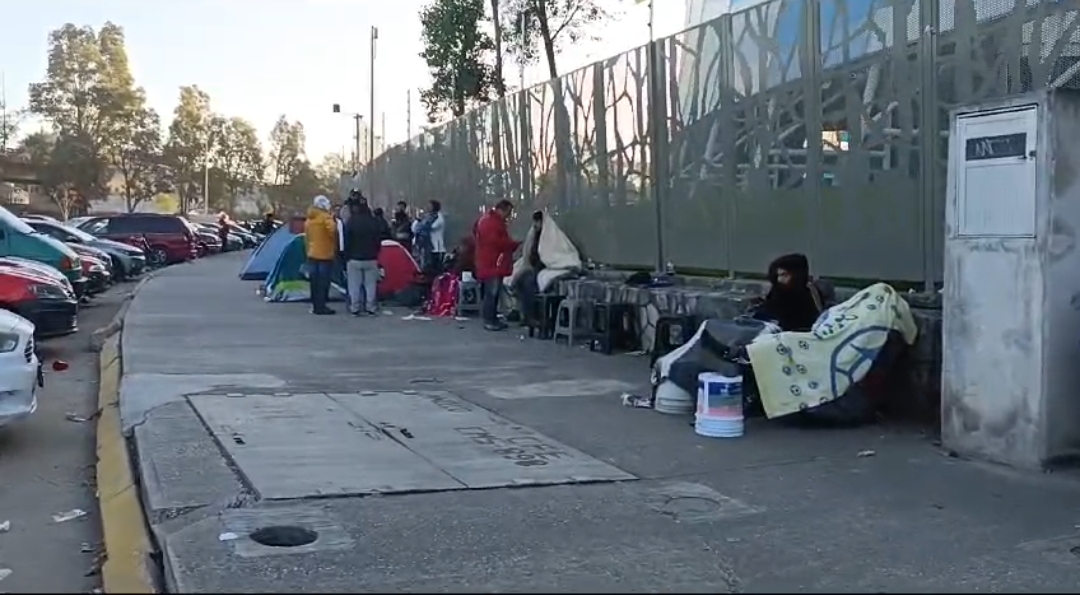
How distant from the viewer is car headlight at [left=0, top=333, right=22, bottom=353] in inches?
304

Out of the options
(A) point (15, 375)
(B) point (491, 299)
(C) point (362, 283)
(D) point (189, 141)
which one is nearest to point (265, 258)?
(C) point (362, 283)

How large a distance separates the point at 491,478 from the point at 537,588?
74.2 inches

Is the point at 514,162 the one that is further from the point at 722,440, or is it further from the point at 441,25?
the point at 441,25

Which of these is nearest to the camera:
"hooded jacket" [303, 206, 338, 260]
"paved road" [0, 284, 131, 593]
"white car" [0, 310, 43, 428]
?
"paved road" [0, 284, 131, 593]

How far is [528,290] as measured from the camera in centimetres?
1450

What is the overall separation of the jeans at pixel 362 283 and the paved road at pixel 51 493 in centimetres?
577

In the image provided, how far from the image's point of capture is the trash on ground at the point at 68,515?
6250mm

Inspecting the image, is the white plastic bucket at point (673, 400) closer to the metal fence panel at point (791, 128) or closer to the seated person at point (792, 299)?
the seated person at point (792, 299)

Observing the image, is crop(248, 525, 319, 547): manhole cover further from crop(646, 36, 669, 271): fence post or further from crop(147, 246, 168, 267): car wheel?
crop(147, 246, 168, 267): car wheel

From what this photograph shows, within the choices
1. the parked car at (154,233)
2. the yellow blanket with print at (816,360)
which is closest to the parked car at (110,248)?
the parked car at (154,233)

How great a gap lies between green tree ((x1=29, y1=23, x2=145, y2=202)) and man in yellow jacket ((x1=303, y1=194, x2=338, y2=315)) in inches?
1878

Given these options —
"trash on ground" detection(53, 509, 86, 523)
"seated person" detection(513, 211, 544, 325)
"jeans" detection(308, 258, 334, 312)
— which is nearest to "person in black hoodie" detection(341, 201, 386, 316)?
"jeans" detection(308, 258, 334, 312)

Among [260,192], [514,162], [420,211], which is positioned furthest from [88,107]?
[514,162]

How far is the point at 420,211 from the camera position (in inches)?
1001
